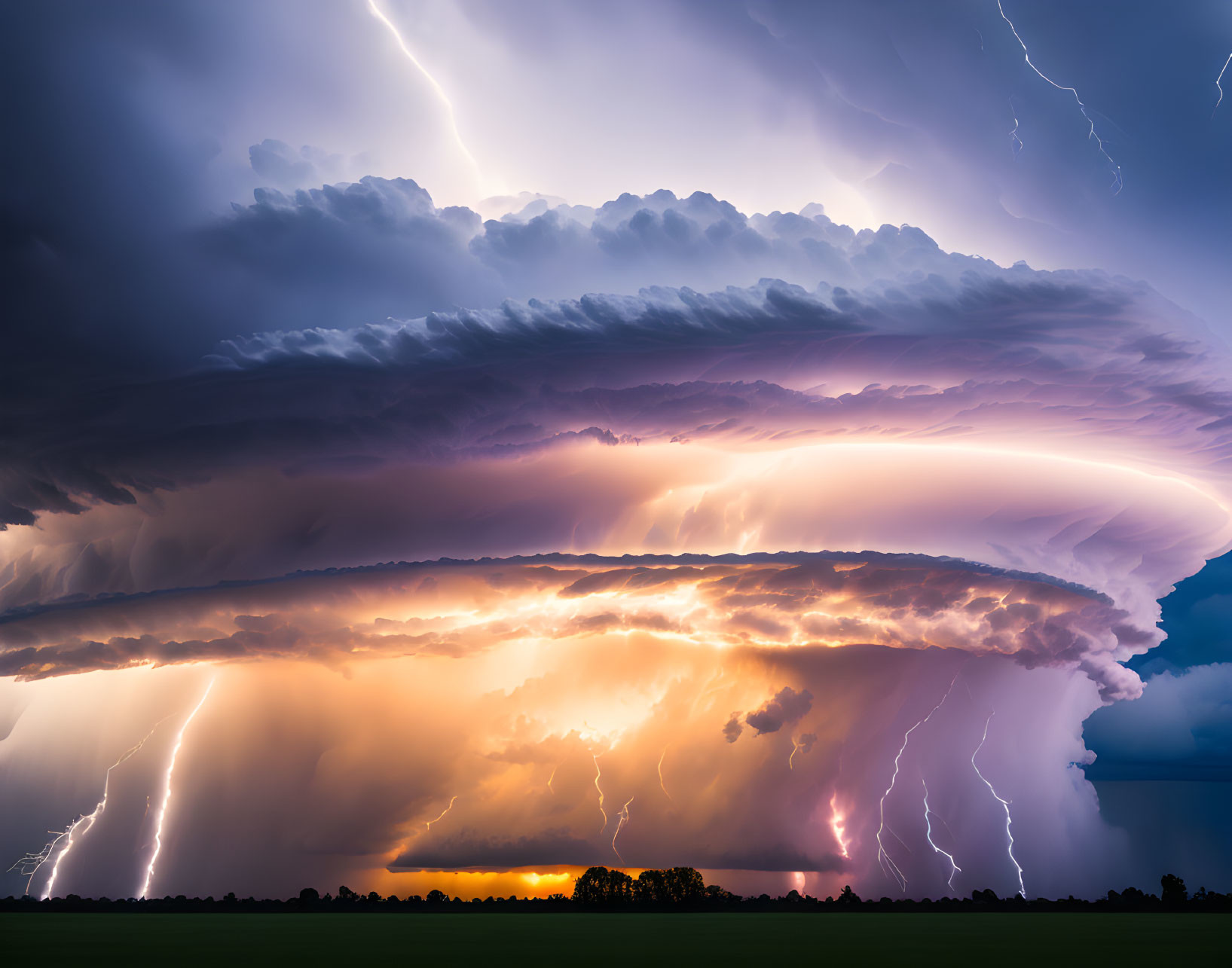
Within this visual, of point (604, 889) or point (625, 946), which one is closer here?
point (625, 946)

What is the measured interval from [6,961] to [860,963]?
26.2 meters

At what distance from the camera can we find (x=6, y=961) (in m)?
31.1

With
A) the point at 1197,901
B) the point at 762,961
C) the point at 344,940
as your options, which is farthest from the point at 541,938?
the point at 1197,901

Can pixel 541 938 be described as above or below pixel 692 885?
below

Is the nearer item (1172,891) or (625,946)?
(625,946)

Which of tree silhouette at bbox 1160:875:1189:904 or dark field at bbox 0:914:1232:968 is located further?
tree silhouette at bbox 1160:875:1189:904

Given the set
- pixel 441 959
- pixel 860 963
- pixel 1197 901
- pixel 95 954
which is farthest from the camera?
pixel 1197 901

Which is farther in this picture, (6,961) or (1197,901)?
(1197,901)

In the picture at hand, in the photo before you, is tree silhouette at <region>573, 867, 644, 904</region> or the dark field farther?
tree silhouette at <region>573, 867, 644, 904</region>

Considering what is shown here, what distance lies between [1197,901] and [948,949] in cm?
18848

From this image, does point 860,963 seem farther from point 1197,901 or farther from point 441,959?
point 1197,901

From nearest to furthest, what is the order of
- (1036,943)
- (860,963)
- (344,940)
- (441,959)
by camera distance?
(860,963)
(441,959)
(1036,943)
(344,940)

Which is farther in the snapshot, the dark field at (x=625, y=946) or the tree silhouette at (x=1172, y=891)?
the tree silhouette at (x=1172, y=891)

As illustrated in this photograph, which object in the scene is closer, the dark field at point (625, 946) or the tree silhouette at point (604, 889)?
the dark field at point (625, 946)
